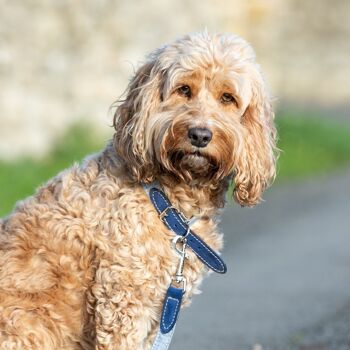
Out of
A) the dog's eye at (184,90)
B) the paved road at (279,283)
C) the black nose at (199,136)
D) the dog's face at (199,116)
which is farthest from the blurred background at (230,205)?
the black nose at (199,136)

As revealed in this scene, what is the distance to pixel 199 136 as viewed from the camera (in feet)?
17.7

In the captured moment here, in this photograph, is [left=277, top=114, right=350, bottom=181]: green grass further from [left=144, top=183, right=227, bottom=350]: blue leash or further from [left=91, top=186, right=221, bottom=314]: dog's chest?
[left=91, top=186, right=221, bottom=314]: dog's chest

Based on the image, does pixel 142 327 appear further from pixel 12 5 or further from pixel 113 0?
pixel 113 0

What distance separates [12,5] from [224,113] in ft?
27.8

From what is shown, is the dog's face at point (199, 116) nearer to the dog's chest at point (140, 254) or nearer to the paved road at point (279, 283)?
the dog's chest at point (140, 254)

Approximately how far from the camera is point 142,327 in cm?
550

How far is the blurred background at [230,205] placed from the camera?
8422mm

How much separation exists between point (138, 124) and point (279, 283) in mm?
4620

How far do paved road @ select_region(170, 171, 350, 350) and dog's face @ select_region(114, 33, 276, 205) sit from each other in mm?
2295

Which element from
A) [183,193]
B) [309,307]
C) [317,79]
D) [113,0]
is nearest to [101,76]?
[113,0]

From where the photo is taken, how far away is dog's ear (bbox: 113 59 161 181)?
5500mm

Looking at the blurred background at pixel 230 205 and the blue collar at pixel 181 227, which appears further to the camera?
the blurred background at pixel 230 205

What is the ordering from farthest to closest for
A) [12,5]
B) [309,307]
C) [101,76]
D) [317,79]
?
[317,79] → [101,76] → [12,5] → [309,307]

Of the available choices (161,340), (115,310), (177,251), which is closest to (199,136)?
(177,251)
